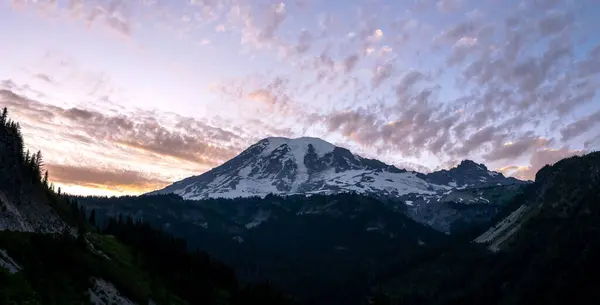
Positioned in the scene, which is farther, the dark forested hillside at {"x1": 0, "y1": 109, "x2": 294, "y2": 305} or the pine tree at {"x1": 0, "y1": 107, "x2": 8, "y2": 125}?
the pine tree at {"x1": 0, "y1": 107, "x2": 8, "y2": 125}

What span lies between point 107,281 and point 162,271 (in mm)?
45626

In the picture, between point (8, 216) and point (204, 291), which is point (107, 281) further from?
point (204, 291)

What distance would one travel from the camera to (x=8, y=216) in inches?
3575

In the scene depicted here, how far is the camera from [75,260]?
6353 centimetres

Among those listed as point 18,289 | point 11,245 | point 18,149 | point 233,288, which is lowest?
point 233,288

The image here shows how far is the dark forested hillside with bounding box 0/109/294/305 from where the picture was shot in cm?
5107

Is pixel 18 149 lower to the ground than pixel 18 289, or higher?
higher

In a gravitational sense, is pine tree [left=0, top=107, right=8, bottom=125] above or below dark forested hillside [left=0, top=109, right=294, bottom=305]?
above

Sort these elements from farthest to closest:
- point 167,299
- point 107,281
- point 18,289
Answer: point 167,299
point 107,281
point 18,289

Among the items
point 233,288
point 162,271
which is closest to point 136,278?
point 162,271

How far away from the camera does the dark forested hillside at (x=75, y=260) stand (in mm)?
51066

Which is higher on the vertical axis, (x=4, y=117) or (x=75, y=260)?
(x=4, y=117)

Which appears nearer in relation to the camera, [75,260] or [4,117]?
[75,260]

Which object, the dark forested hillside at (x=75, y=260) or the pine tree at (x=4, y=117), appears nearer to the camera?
the dark forested hillside at (x=75, y=260)
